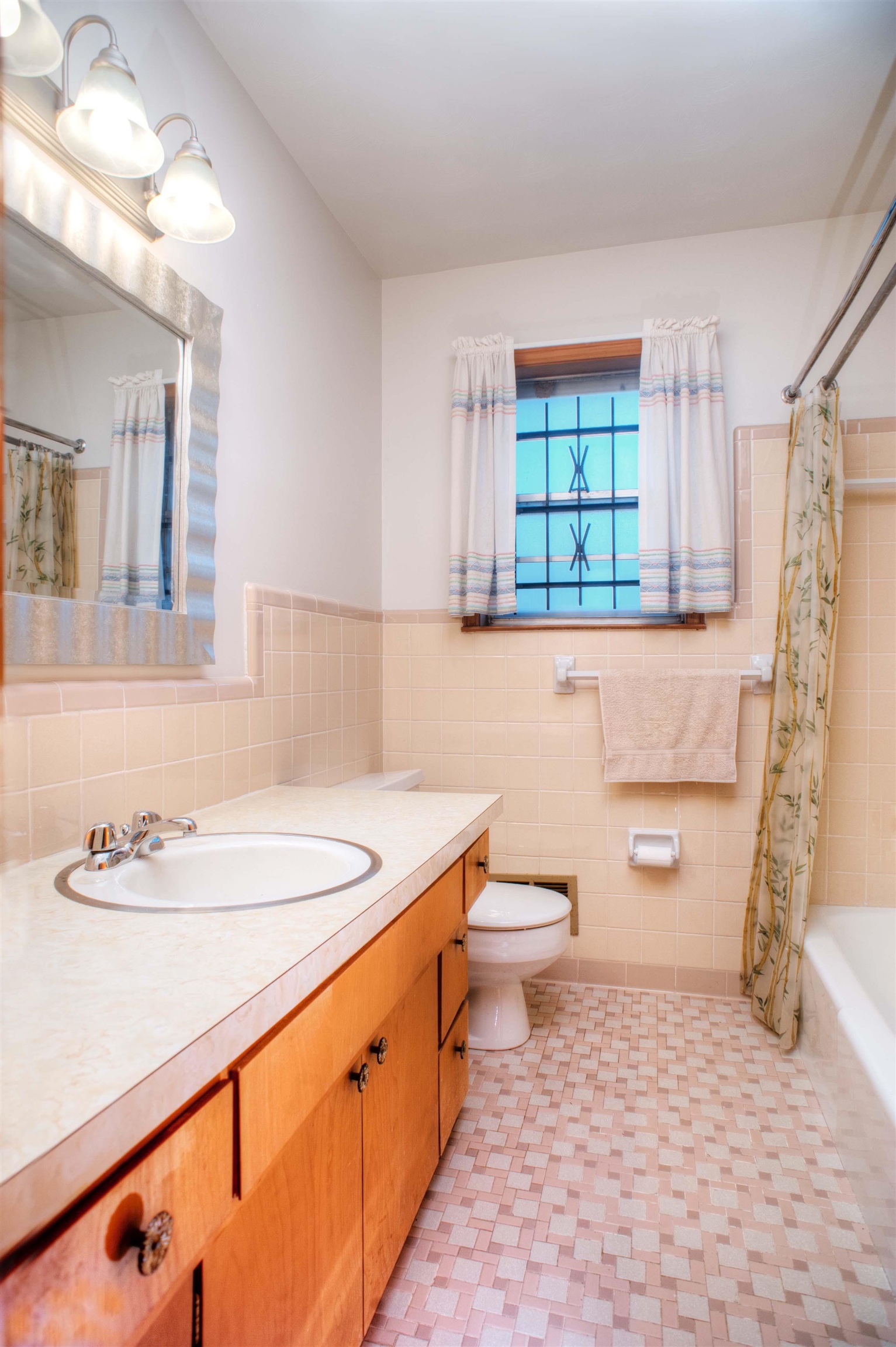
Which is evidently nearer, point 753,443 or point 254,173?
point 254,173

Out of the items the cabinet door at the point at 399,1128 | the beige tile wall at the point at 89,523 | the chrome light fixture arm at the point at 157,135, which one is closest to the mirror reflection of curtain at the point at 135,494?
the beige tile wall at the point at 89,523

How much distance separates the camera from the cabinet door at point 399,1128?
103 cm

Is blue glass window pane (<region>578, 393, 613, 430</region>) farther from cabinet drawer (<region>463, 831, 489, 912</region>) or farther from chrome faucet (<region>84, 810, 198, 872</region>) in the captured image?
chrome faucet (<region>84, 810, 198, 872</region>)

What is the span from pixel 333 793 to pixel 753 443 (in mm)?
1692

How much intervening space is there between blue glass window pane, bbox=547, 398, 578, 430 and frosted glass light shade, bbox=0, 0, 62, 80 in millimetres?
2299

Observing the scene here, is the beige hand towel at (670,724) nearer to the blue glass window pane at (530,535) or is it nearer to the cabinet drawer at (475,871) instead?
the blue glass window pane at (530,535)

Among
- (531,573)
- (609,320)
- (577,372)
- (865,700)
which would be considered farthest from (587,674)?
(609,320)

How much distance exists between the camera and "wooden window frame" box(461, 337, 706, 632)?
2.36 metres

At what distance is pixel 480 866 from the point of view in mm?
1523

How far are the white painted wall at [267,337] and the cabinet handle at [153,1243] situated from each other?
117cm

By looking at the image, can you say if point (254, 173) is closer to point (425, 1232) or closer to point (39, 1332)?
point (39, 1332)

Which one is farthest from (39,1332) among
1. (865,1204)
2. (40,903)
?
(865,1204)

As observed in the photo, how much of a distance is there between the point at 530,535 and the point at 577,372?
1.89ft

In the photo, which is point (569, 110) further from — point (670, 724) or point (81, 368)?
point (670, 724)
